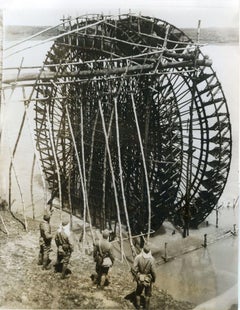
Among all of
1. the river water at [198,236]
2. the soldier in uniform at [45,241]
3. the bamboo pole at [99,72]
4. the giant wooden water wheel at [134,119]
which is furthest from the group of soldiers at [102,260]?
the bamboo pole at [99,72]

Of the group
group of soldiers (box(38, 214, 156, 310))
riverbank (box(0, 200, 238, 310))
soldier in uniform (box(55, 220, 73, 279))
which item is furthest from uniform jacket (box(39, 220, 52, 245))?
riverbank (box(0, 200, 238, 310))

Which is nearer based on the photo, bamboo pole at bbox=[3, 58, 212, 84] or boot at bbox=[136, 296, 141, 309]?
boot at bbox=[136, 296, 141, 309]

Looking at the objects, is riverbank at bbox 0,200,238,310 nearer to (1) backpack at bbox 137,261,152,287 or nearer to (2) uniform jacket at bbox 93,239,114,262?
(1) backpack at bbox 137,261,152,287

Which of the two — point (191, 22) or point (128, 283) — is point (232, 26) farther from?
point (128, 283)

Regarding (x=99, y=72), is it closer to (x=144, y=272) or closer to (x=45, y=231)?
(x=45, y=231)

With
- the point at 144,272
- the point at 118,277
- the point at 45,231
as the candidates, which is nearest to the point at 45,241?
the point at 45,231
